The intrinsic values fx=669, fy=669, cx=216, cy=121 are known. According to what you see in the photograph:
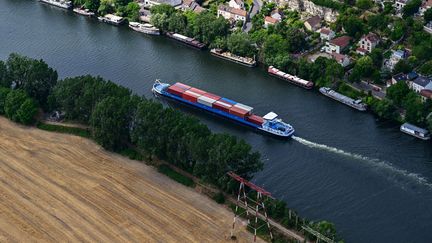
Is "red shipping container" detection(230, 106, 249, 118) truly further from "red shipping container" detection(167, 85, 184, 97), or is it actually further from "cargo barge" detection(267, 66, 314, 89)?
"cargo barge" detection(267, 66, 314, 89)

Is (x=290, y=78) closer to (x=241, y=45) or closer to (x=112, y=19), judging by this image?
(x=241, y=45)

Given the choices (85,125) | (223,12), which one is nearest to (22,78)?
(85,125)

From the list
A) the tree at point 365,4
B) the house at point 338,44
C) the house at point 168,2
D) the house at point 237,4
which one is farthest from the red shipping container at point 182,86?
the tree at point 365,4

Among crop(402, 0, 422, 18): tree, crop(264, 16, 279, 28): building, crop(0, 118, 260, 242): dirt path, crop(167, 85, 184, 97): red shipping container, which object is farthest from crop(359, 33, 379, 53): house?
crop(0, 118, 260, 242): dirt path

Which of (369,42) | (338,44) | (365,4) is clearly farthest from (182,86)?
(365,4)

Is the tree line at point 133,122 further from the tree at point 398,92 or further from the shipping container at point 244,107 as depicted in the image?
the tree at point 398,92

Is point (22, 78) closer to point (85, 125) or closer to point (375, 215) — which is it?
point (85, 125)

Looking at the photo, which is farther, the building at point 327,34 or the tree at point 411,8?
the building at point 327,34
